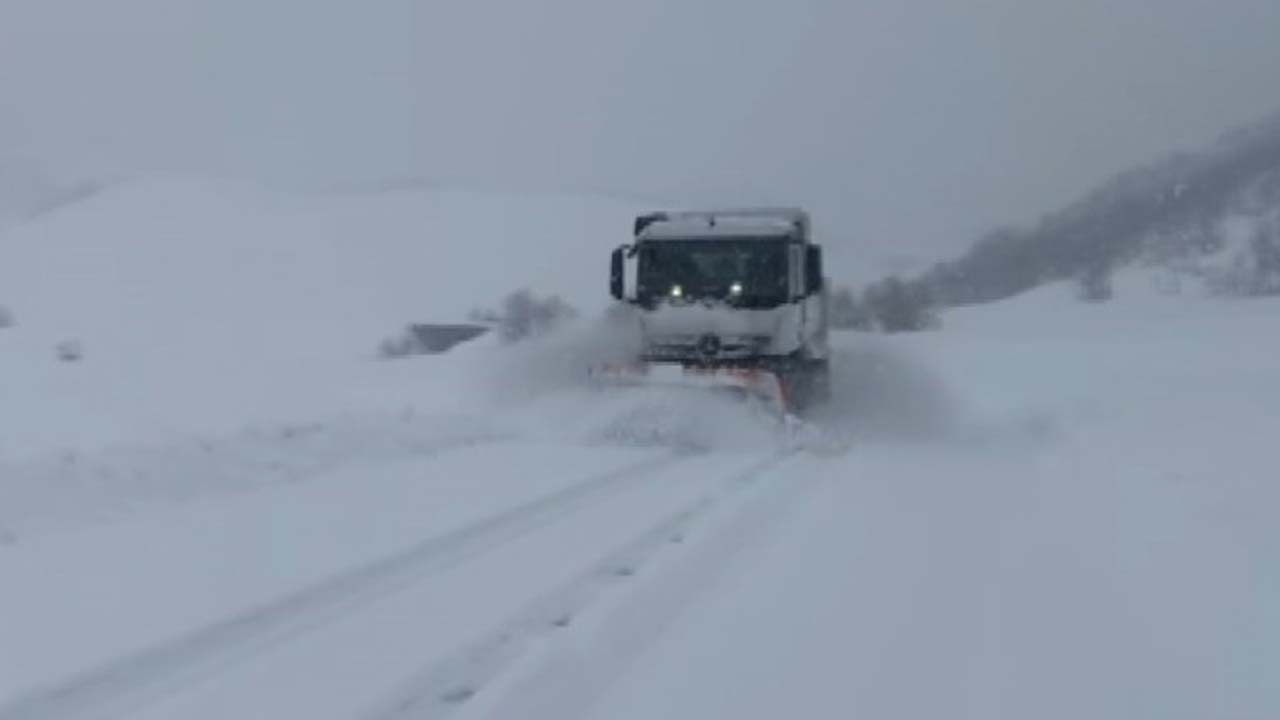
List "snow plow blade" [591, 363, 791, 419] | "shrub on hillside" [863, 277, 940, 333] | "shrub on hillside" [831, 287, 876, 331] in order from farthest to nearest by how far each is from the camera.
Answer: "shrub on hillside" [863, 277, 940, 333] → "shrub on hillside" [831, 287, 876, 331] → "snow plow blade" [591, 363, 791, 419]

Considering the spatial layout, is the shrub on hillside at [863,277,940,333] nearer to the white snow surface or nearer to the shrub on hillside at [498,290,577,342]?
the shrub on hillside at [498,290,577,342]

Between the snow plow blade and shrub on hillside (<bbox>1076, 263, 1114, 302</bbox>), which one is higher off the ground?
shrub on hillside (<bbox>1076, 263, 1114, 302</bbox>)

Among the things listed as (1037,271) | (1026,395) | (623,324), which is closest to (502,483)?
(623,324)

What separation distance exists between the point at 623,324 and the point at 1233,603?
44.8 feet

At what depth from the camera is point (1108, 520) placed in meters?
9.92

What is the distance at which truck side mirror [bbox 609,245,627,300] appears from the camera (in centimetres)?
1873

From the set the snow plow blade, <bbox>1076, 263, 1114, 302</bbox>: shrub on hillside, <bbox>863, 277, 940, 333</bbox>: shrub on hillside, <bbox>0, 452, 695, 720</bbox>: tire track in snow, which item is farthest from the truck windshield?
<bbox>1076, 263, 1114, 302</bbox>: shrub on hillside

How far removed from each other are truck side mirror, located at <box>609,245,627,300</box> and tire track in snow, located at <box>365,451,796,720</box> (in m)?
9.12

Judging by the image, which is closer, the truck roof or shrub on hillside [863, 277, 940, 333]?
the truck roof

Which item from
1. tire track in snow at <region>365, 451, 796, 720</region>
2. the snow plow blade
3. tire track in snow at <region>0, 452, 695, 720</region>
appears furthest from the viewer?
the snow plow blade

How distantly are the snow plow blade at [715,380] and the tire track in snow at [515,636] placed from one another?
7.21m

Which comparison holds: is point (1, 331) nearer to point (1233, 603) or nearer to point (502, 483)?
point (502, 483)

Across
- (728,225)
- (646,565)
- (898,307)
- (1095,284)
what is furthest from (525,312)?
(646,565)

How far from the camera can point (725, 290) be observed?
18781mm
